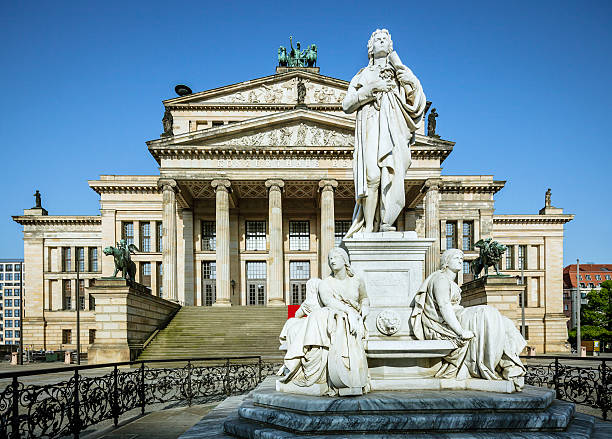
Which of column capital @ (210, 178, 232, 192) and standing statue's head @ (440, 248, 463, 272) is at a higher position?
column capital @ (210, 178, 232, 192)

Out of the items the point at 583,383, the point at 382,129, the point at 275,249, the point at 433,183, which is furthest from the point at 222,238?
the point at 382,129

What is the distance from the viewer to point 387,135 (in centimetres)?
685

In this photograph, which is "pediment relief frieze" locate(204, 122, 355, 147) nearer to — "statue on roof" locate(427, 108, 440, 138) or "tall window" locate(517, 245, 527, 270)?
"statue on roof" locate(427, 108, 440, 138)

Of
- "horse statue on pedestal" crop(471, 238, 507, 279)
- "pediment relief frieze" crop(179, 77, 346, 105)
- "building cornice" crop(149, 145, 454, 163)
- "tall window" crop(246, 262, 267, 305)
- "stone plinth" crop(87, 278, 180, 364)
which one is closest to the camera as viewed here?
"stone plinth" crop(87, 278, 180, 364)

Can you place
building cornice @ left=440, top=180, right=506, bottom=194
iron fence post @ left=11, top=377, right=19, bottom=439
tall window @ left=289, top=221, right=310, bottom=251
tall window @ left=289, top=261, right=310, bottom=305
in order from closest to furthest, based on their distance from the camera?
iron fence post @ left=11, top=377, right=19, bottom=439, tall window @ left=289, top=261, right=310, bottom=305, tall window @ left=289, top=221, right=310, bottom=251, building cornice @ left=440, top=180, right=506, bottom=194

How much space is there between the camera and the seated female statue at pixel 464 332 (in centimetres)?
574

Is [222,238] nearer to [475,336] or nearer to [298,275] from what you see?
[298,275]

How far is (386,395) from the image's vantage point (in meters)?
5.37

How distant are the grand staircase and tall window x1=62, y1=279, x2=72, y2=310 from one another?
25.4m

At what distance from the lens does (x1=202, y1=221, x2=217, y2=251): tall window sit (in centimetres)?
4700

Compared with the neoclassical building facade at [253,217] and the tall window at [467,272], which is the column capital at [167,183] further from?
the tall window at [467,272]

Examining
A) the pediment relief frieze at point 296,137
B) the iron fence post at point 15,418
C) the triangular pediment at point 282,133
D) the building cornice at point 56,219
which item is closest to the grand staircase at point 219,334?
the triangular pediment at point 282,133

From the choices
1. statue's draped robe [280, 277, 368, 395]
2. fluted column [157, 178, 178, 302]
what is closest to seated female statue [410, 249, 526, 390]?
statue's draped robe [280, 277, 368, 395]

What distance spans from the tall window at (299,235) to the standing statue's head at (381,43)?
134ft
